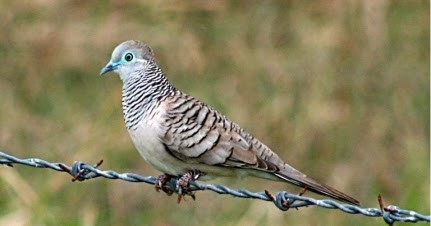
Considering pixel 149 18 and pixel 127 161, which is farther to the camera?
pixel 149 18

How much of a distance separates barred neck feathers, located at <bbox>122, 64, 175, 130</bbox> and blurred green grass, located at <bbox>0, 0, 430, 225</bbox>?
9.20ft

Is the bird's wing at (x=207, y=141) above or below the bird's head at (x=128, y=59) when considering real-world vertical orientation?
below

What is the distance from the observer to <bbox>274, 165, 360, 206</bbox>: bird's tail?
6.76 meters

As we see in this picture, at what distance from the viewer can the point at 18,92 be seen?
37.7 feet

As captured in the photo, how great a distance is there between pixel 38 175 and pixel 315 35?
9.94ft

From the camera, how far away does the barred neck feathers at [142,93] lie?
7270 mm

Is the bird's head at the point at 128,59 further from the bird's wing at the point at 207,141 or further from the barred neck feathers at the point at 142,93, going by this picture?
the bird's wing at the point at 207,141

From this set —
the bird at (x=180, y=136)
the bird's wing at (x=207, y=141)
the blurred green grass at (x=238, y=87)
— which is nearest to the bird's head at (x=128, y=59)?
the bird at (x=180, y=136)

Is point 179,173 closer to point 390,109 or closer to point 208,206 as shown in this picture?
point 208,206

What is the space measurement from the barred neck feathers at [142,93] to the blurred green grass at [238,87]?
280cm

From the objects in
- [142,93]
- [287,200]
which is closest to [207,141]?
[142,93]

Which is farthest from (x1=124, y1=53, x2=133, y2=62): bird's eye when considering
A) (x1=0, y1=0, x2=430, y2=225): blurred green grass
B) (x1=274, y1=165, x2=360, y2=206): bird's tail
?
(x1=0, y1=0, x2=430, y2=225): blurred green grass

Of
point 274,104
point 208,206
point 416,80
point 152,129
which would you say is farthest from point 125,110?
point 416,80

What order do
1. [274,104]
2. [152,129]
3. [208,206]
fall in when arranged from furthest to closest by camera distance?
[274,104]
[208,206]
[152,129]
